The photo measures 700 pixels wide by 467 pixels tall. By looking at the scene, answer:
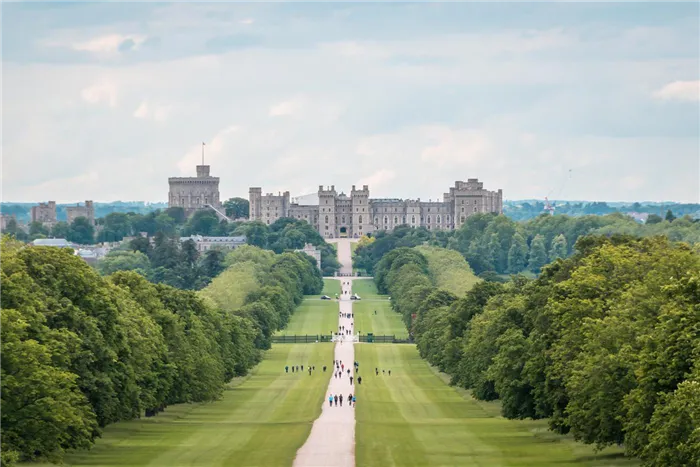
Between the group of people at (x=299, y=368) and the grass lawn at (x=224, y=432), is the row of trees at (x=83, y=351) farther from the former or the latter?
the group of people at (x=299, y=368)

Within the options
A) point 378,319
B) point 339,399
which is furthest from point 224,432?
point 378,319

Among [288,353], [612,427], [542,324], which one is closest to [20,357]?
[612,427]

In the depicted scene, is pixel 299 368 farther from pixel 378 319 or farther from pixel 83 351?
pixel 83 351

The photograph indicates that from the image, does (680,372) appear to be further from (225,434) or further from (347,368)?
(347,368)

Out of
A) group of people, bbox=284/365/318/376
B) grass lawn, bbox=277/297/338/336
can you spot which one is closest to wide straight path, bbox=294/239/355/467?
group of people, bbox=284/365/318/376

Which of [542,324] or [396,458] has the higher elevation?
[542,324]

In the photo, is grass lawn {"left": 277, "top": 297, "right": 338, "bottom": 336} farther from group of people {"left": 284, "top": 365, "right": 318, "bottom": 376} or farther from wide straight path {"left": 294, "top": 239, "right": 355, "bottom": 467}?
group of people {"left": 284, "top": 365, "right": 318, "bottom": 376}
